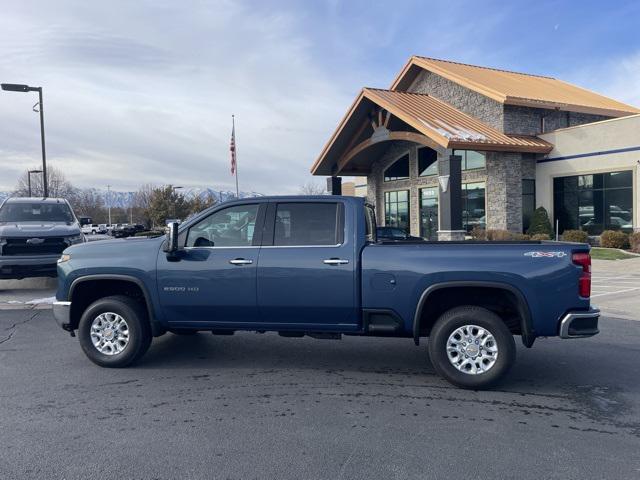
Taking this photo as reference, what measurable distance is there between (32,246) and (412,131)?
56.4 feet

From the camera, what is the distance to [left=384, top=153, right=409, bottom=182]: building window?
27672 millimetres

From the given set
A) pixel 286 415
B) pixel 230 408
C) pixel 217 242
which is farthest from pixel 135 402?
pixel 217 242

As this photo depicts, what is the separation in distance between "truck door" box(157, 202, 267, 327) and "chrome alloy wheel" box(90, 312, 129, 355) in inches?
23.8

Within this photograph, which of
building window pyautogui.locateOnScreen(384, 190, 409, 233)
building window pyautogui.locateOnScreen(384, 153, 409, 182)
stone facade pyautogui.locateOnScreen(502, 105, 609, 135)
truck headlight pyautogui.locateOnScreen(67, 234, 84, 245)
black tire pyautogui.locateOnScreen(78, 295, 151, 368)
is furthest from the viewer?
building window pyautogui.locateOnScreen(384, 190, 409, 233)

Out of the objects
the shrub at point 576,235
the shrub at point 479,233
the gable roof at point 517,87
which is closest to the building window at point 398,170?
the gable roof at point 517,87

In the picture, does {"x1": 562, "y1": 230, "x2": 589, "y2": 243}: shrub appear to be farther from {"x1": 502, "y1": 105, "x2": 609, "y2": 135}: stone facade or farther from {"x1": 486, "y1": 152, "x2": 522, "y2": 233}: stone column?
{"x1": 502, "y1": 105, "x2": 609, "y2": 135}: stone facade

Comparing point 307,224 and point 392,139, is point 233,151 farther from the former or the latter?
point 307,224

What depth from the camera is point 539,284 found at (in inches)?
196

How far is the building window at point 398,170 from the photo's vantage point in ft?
90.8

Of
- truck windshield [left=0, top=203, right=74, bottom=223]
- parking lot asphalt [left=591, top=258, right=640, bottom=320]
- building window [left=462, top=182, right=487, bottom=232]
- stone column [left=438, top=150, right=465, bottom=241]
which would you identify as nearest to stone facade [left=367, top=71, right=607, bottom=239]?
stone column [left=438, top=150, right=465, bottom=241]

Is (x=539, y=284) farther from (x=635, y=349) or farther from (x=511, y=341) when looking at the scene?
(x=635, y=349)

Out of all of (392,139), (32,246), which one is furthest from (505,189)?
(32,246)

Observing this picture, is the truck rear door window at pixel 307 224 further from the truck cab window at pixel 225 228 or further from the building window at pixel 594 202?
the building window at pixel 594 202

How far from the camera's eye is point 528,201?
22938 mm
